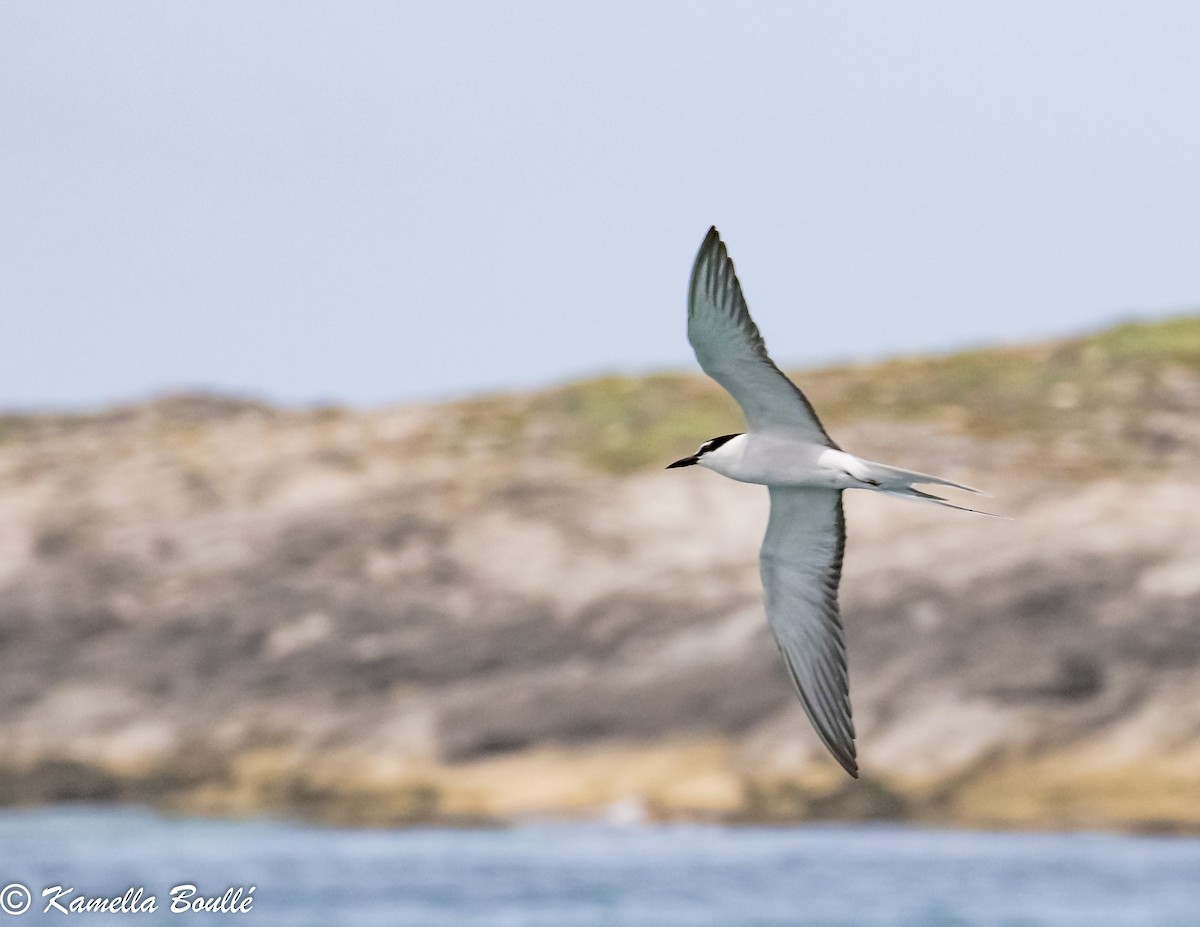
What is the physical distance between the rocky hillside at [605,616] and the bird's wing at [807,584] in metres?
16.7

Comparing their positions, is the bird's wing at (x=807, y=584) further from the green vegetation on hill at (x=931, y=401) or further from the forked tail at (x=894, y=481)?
the green vegetation on hill at (x=931, y=401)

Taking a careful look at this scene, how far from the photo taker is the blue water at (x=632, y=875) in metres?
28.4

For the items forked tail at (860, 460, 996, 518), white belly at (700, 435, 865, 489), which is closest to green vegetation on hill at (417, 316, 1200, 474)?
white belly at (700, 435, 865, 489)

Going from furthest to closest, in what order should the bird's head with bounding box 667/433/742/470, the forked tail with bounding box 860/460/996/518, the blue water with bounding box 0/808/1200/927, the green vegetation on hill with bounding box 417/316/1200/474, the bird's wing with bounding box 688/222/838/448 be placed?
the green vegetation on hill with bounding box 417/316/1200/474
the blue water with bounding box 0/808/1200/927
the bird's head with bounding box 667/433/742/470
the bird's wing with bounding box 688/222/838/448
the forked tail with bounding box 860/460/996/518

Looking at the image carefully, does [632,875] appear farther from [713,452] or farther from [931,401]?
[931,401]

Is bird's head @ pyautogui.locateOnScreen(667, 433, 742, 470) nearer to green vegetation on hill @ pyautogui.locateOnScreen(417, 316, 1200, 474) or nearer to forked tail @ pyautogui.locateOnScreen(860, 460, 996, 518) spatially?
forked tail @ pyautogui.locateOnScreen(860, 460, 996, 518)

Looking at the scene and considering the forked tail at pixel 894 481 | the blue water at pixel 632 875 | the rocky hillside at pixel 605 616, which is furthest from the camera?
the rocky hillside at pixel 605 616

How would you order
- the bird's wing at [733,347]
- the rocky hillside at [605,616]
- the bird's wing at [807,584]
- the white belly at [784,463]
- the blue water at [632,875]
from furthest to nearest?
the rocky hillside at [605,616]
the blue water at [632,875]
the bird's wing at [807,584]
the white belly at [784,463]
the bird's wing at [733,347]

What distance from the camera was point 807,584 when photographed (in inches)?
637

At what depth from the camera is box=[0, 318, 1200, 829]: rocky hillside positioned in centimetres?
3338

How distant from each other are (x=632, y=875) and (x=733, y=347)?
60.5ft

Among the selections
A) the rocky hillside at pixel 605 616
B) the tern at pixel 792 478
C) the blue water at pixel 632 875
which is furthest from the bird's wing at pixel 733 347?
the rocky hillside at pixel 605 616

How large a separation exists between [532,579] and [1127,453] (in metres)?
12.8

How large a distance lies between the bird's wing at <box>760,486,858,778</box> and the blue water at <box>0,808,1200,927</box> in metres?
12.7
